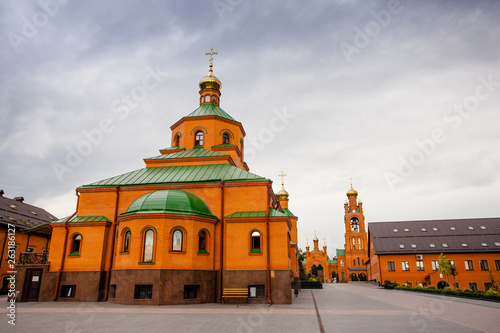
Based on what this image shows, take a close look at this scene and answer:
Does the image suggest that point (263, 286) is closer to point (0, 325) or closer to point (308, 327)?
point (308, 327)

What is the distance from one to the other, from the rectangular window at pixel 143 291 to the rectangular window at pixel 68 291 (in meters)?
5.27

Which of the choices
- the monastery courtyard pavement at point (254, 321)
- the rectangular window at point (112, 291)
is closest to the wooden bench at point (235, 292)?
the monastery courtyard pavement at point (254, 321)

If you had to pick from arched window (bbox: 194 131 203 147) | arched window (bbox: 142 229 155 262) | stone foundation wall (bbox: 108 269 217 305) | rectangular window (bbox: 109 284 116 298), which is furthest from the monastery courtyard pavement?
arched window (bbox: 194 131 203 147)

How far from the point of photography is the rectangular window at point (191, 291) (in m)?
17.9

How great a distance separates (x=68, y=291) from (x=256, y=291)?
36.9ft

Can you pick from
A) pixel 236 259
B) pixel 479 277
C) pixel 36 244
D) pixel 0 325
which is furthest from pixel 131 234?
pixel 479 277

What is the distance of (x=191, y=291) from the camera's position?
18.1 m

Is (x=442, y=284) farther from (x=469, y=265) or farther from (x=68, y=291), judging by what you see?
(x=68, y=291)

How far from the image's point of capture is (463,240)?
1677 inches

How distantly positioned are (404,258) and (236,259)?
3180 cm

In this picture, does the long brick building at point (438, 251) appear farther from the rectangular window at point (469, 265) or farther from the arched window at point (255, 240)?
the arched window at point (255, 240)

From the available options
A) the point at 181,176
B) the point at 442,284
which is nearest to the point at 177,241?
the point at 181,176

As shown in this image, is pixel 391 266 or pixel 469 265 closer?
pixel 469 265

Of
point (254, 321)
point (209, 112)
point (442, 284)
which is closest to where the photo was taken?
point (254, 321)
